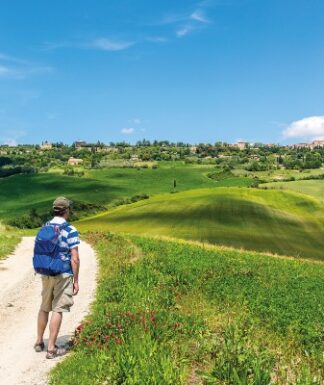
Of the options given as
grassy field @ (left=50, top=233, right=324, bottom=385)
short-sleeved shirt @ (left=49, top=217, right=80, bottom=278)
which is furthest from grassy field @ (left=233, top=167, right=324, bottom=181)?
short-sleeved shirt @ (left=49, top=217, right=80, bottom=278)

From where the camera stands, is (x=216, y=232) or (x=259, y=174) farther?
(x=259, y=174)

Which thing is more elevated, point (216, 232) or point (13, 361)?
point (13, 361)

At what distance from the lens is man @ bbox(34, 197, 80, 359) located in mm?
11766

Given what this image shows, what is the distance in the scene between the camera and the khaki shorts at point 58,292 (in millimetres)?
11875

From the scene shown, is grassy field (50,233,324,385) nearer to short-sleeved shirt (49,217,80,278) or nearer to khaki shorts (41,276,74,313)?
khaki shorts (41,276,74,313)

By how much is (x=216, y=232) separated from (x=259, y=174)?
116 m

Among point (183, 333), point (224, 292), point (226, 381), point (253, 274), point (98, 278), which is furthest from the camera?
point (253, 274)

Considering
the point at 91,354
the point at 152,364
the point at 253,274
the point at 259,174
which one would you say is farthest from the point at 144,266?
the point at 259,174

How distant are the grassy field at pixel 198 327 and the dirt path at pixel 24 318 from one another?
555 millimetres

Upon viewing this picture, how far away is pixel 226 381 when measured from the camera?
28.9 feet

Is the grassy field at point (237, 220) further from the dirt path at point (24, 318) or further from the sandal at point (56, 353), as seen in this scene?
the sandal at point (56, 353)

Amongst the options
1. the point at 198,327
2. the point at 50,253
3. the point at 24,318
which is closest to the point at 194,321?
the point at 198,327

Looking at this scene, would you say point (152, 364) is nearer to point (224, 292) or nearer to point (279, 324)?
point (279, 324)

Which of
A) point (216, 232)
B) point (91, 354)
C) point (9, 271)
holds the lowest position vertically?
point (216, 232)
